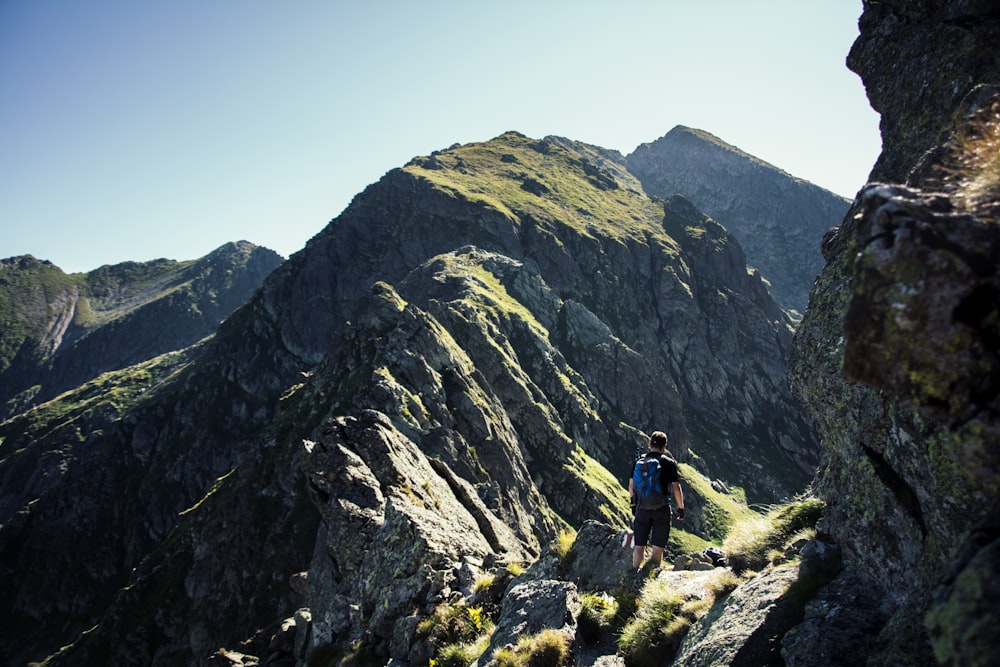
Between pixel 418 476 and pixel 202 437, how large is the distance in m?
144

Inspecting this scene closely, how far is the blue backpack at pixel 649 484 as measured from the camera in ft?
43.1

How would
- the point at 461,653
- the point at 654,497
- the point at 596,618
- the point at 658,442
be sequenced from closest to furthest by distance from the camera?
the point at 596,618 → the point at 461,653 → the point at 654,497 → the point at 658,442

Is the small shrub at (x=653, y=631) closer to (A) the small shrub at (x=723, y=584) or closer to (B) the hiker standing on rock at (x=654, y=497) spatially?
(A) the small shrub at (x=723, y=584)

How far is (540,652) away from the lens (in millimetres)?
10406

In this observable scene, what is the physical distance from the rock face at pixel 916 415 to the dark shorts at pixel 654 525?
3.73m

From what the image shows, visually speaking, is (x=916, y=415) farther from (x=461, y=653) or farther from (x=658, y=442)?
(x=461, y=653)

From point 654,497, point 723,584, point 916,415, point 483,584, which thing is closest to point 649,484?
point 654,497

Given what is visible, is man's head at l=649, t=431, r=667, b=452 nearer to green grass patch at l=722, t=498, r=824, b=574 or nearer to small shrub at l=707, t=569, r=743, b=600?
green grass patch at l=722, t=498, r=824, b=574

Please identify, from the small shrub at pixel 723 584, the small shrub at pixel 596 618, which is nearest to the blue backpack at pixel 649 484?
the small shrub at pixel 723 584

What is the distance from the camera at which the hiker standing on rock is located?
13180 mm

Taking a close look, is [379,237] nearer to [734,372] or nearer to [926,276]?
[734,372]

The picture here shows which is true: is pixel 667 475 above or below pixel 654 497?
above

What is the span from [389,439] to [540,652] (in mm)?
17613

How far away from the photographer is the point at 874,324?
573 cm
